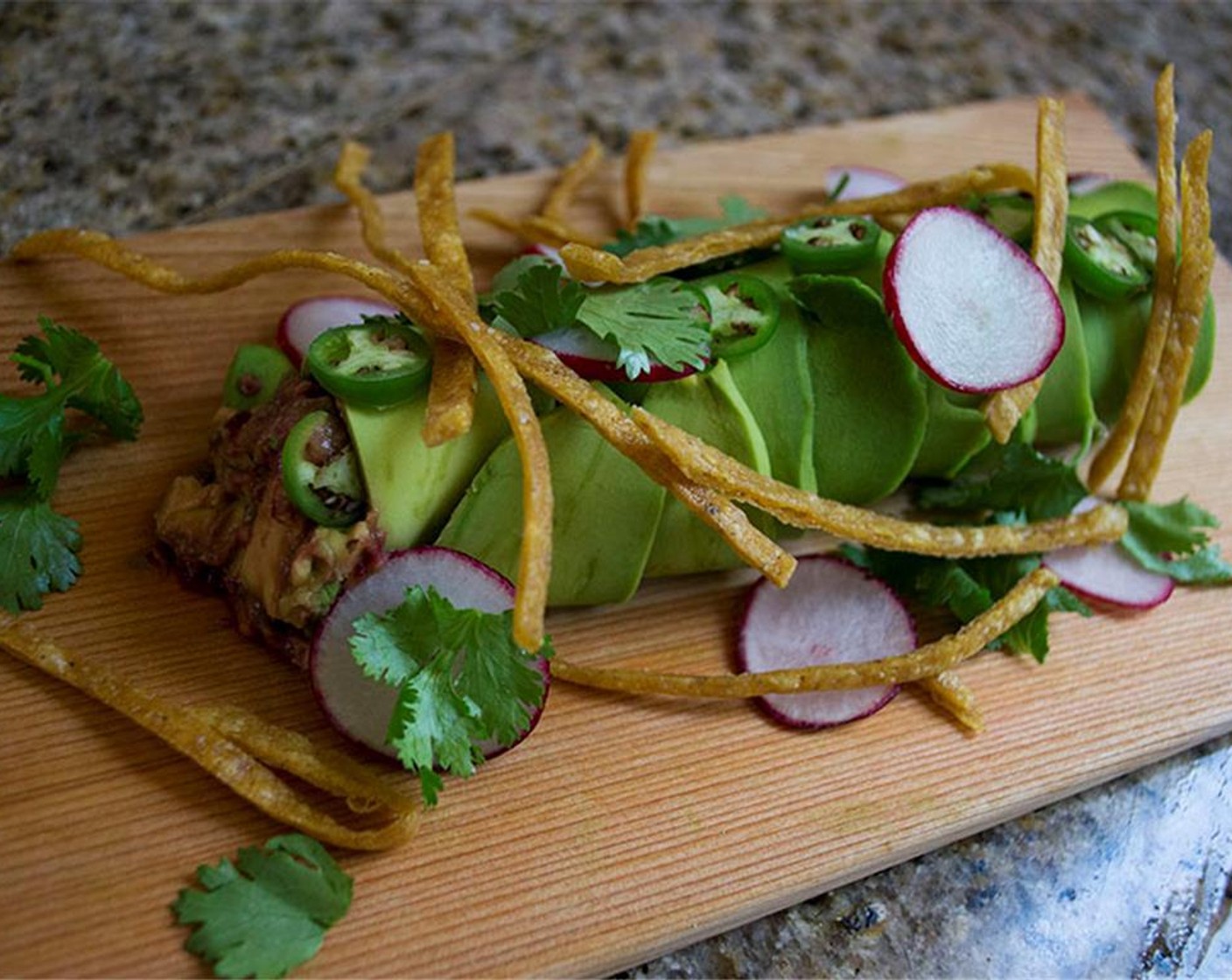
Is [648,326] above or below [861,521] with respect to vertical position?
above

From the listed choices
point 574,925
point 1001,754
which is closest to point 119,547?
point 574,925

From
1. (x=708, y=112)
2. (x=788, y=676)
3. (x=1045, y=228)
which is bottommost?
(x=788, y=676)

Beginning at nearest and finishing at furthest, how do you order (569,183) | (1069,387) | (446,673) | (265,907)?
1. (265,907)
2. (446,673)
3. (1069,387)
4. (569,183)

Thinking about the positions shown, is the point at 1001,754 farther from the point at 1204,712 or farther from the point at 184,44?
the point at 184,44

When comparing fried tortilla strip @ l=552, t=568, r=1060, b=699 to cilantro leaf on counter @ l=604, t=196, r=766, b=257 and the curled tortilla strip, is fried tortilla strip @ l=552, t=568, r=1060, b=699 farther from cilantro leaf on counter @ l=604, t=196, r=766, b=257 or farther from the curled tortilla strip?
cilantro leaf on counter @ l=604, t=196, r=766, b=257

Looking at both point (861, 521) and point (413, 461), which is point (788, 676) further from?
point (413, 461)

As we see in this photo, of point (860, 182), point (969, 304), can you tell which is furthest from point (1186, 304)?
point (860, 182)
